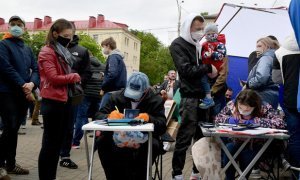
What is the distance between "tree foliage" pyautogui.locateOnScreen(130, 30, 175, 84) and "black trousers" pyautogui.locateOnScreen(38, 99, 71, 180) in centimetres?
6760

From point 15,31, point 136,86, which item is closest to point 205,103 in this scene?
point 136,86

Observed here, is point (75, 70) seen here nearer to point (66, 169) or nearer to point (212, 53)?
point (66, 169)

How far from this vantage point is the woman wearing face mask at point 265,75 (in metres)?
4.95

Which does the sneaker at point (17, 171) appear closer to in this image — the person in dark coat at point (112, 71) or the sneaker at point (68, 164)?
Result: the sneaker at point (68, 164)

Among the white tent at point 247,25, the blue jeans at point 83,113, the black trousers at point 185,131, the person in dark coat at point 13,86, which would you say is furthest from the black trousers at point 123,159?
the white tent at point 247,25

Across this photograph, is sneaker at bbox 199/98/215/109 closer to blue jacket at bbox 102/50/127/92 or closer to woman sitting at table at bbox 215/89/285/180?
woman sitting at table at bbox 215/89/285/180

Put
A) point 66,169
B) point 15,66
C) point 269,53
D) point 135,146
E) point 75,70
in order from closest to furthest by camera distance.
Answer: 1. point 135,146
2. point 15,66
3. point 269,53
4. point 66,169
5. point 75,70

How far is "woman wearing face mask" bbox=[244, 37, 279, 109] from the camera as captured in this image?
4953mm

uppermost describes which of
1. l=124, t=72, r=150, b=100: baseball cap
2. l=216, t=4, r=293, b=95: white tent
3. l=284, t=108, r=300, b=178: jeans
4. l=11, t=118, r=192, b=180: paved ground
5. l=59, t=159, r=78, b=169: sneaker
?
l=216, t=4, r=293, b=95: white tent

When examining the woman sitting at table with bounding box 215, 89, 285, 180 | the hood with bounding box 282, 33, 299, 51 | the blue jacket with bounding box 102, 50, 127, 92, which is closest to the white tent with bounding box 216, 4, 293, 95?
the blue jacket with bounding box 102, 50, 127, 92

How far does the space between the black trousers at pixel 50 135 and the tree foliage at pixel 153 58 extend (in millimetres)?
67596

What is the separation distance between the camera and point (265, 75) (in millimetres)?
4934

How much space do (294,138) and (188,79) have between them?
4.36 feet

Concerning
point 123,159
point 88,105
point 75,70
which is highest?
point 75,70
